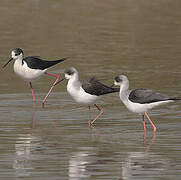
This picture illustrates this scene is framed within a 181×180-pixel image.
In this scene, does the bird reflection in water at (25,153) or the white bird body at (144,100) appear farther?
the white bird body at (144,100)

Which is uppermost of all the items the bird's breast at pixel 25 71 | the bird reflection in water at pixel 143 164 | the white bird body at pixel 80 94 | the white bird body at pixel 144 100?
the bird's breast at pixel 25 71

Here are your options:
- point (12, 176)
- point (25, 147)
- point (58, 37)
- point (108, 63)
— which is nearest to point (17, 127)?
point (25, 147)

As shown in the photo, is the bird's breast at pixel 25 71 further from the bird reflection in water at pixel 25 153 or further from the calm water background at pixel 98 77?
the bird reflection in water at pixel 25 153

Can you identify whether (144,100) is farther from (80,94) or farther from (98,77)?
(98,77)

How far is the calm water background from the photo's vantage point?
9.71 metres

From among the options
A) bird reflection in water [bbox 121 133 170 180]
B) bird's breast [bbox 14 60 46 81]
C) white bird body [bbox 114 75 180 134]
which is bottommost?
bird reflection in water [bbox 121 133 170 180]

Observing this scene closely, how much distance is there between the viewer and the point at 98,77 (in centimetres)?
1630

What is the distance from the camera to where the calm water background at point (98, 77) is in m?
9.71

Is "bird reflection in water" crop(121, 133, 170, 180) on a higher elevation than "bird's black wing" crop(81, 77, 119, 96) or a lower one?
lower

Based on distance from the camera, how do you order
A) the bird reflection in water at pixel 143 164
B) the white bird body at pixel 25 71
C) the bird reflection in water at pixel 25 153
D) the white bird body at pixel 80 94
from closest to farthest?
the bird reflection in water at pixel 143 164
the bird reflection in water at pixel 25 153
the white bird body at pixel 80 94
the white bird body at pixel 25 71

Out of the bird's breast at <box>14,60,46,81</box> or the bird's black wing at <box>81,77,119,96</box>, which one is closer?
the bird's black wing at <box>81,77,119,96</box>

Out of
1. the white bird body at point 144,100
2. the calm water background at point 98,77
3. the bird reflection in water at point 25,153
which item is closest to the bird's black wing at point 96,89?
the calm water background at point 98,77

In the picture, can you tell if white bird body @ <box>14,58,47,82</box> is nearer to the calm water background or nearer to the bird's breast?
the bird's breast

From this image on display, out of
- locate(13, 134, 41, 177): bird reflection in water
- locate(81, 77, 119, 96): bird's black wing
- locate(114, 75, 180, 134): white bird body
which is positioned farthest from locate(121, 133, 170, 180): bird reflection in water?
locate(81, 77, 119, 96): bird's black wing
